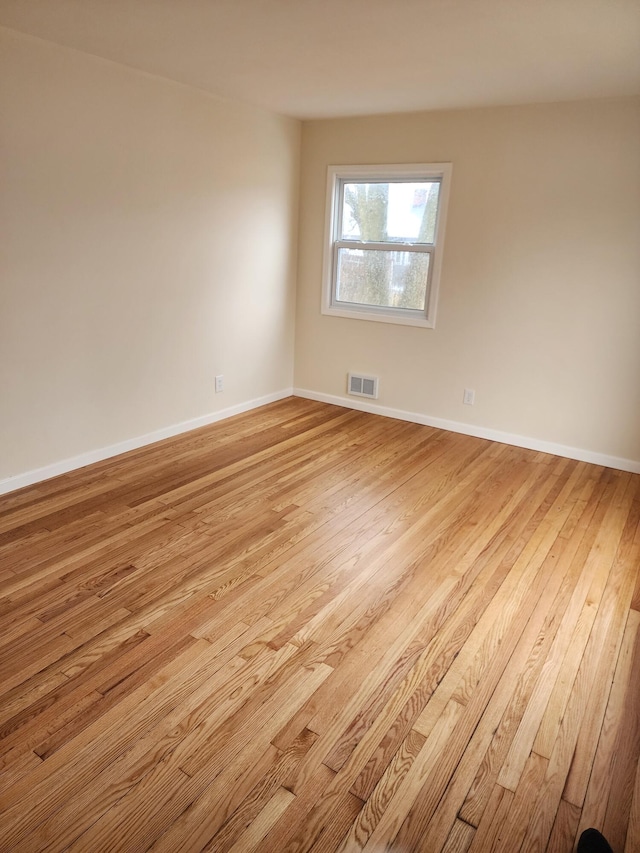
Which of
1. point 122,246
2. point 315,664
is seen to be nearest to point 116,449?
point 122,246

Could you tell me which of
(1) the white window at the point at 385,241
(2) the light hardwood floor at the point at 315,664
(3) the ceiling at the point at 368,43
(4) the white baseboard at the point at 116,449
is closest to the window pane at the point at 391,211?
(1) the white window at the point at 385,241

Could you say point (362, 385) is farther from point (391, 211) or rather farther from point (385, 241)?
point (391, 211)

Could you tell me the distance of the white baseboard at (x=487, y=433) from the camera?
4.02 m

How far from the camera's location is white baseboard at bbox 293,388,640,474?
402 centimetres

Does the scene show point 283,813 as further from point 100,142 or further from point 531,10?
point 100,142

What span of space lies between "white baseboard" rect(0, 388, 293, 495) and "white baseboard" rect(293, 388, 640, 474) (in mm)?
627

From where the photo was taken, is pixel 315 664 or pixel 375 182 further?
pixel 375 182

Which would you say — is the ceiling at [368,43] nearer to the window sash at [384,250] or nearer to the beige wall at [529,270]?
the beige wall at [529,270]

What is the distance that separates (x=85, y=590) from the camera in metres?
2.39

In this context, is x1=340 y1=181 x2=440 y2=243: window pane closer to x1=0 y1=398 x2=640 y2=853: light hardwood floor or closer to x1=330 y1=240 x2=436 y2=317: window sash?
x1=330 y1=240 x2=436 y2=317: window sash

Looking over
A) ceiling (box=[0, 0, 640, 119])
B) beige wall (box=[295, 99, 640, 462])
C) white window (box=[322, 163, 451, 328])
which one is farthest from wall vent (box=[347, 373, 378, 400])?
ceiling (box=[0, 0, 640, 119])

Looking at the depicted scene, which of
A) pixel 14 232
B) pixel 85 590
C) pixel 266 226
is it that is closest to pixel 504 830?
pixel 85 590

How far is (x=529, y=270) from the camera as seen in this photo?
13.2 ft

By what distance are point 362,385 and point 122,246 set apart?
2.36 meters
